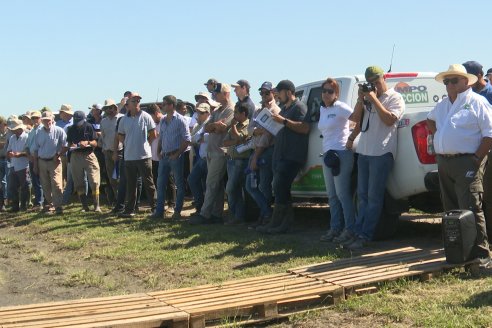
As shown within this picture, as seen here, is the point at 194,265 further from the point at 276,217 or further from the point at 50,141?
the point at 50,141

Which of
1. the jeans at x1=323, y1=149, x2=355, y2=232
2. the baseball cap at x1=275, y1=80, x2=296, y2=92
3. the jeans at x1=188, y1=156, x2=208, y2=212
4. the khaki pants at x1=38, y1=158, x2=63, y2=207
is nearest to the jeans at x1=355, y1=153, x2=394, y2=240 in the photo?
the jeans at x1=323, y1=149, x2=355, y2=232

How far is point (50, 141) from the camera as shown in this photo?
13.0 m

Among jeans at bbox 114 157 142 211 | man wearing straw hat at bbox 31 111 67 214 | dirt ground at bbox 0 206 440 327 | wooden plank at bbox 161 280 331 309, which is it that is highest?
man wearing straw hat at bbox 31 111 67 214

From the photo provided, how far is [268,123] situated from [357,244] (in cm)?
238

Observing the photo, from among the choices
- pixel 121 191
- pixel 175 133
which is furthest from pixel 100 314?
pixel 121 191

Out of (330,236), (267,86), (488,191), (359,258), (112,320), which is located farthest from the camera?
(267,86)

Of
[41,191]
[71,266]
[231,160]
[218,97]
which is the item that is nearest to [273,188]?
[231,160]

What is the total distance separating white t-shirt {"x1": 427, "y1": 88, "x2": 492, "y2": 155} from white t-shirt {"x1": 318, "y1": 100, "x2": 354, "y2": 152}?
182cm

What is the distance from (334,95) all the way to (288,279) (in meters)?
2.82

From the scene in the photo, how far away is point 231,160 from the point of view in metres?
10.3

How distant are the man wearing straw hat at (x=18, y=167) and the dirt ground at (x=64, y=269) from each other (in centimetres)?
313

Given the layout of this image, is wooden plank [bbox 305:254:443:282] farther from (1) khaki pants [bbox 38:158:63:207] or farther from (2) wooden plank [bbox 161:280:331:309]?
(1) khaki pants [bbox 38:158:63:207]

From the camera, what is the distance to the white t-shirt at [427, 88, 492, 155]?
20.6 feet

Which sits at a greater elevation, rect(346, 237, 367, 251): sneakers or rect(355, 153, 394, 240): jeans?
rect(355, 153, 394, 240): jeans
